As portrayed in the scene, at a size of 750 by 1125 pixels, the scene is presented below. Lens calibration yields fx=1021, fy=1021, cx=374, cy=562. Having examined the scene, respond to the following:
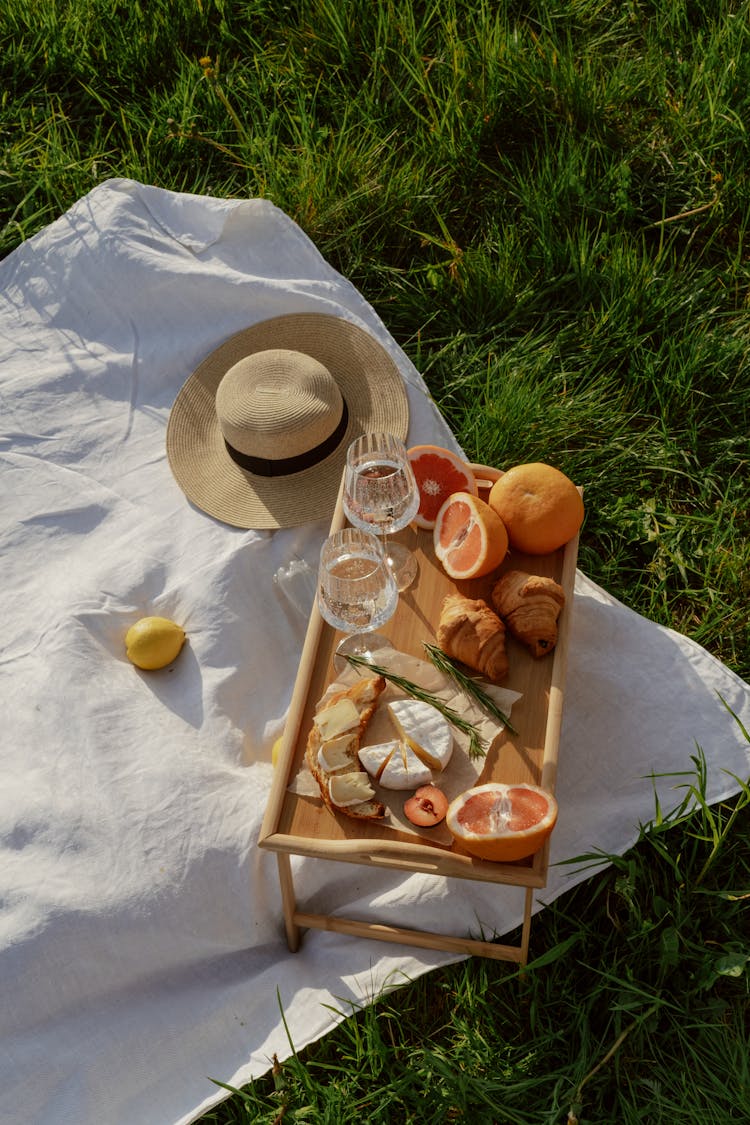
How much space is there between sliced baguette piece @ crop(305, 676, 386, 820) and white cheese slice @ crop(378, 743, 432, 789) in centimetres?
5

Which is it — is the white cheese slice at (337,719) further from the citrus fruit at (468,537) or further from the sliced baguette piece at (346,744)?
the citrus fruit at (468,537)

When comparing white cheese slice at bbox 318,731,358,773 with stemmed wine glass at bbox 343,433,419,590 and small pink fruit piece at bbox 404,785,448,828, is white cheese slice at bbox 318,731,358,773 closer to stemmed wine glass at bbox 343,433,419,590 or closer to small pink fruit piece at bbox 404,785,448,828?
small pink fruit piece at bbox 404,785,448,828

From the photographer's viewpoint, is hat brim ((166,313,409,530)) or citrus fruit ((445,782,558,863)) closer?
citrus fruit ((445,782,558,863))

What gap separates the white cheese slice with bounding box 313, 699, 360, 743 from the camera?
2.51 metres

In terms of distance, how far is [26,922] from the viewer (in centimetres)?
274

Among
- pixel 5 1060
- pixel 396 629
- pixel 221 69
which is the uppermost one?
pixel 221 69

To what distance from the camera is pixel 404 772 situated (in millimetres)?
2461

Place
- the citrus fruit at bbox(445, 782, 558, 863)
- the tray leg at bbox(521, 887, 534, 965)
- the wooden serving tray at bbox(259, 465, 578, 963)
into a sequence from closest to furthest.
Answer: the citrus fruit at bbox(445, 782, 558, 863), the wooden serving tray at bbox(259, 465, 578, 963), the tray leg at bbox(521, 887, 534, 965)

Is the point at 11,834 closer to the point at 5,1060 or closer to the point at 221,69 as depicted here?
the point at 5,1060

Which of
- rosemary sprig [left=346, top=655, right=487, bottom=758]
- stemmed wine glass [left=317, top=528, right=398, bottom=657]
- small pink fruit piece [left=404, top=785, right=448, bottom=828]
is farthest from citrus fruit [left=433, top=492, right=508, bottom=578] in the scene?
small pink fruit piece [left=404, top=785, right=448, bottom=828]

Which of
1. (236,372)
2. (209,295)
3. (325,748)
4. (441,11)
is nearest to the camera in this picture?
(325,748)

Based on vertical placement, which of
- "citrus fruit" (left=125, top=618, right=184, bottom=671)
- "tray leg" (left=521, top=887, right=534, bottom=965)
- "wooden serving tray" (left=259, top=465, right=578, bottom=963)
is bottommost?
"tray leg" (left=521, top=887, right=534, bottom=965)

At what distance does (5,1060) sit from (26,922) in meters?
0.35

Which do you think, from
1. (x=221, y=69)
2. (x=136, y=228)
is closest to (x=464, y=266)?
(x=136, y=228)
